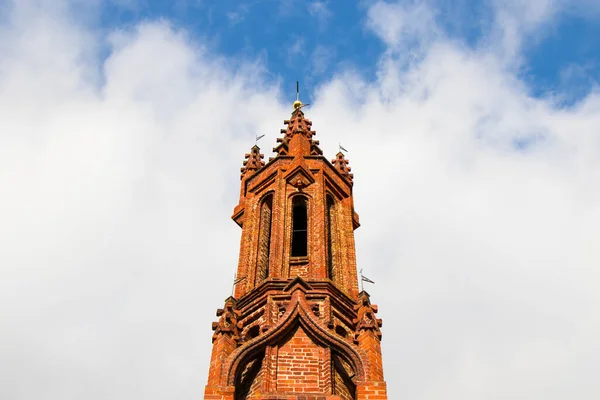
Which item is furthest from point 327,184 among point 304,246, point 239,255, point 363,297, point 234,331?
point 234,331

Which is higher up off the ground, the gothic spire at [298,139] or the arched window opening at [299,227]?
the gothic spire at [298,139]

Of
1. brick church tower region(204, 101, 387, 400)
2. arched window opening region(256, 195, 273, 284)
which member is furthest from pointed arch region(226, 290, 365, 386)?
arched window opening region(256, 195, 273, 284)

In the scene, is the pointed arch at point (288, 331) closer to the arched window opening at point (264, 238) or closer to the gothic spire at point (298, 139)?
the arched window opening at point (264, 238)

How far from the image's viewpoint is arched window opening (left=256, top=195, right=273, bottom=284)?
21.5 metres

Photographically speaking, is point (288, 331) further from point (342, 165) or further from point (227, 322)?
point (342, 165)

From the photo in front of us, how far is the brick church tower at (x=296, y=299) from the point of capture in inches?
667

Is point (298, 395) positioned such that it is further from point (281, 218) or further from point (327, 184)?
point (327, 184)

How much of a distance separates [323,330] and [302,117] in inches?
476

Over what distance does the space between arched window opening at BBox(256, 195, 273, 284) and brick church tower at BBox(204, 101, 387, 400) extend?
0.10ft

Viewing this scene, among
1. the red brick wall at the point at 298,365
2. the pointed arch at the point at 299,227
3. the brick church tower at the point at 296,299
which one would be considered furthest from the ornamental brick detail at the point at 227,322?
the pointed arch at the point at 299,227

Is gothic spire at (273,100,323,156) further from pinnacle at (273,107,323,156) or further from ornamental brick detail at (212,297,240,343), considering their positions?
ornamental brick detail at (212,297,240,343)

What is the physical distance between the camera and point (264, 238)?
22.7 metres

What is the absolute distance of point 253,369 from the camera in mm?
17391

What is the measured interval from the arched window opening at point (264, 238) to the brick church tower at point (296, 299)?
1.2 inches
